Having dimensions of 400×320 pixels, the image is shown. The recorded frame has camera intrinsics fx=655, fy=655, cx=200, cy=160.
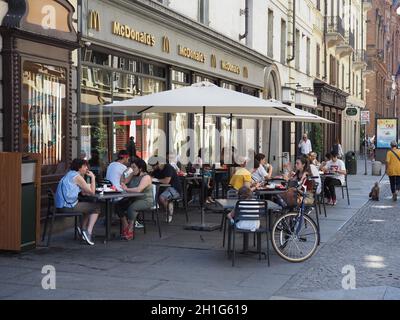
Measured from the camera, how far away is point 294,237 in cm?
902

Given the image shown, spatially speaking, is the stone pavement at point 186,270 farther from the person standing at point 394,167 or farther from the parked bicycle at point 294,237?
the person standing at point 394,167

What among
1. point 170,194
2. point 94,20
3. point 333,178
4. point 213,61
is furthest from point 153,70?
point 333,178

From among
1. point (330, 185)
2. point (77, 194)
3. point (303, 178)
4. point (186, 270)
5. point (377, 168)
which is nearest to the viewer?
point (186, 270)

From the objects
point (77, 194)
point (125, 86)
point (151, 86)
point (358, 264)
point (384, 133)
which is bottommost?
point (358, 264)

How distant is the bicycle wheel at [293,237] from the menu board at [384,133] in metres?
26.2

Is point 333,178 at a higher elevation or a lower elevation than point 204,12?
lower

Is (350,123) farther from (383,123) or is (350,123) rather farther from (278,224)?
(278,224)

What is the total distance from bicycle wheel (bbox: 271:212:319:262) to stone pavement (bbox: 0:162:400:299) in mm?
167

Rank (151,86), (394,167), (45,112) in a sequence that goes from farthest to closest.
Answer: (394,167) < (151,86) < (45,112)

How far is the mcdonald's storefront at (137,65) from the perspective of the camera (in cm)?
1296

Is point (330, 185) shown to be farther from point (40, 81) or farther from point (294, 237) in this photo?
point (40, 81)

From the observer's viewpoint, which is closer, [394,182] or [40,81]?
[40,81]

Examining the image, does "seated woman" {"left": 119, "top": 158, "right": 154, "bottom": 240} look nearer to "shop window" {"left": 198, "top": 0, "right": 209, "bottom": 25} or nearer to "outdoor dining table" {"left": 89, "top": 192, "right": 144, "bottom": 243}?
"outdoor dining table" {"left": 89, "top": 192, "right": 144, "bottom": 243}

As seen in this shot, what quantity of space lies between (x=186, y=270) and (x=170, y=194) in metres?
4.41
